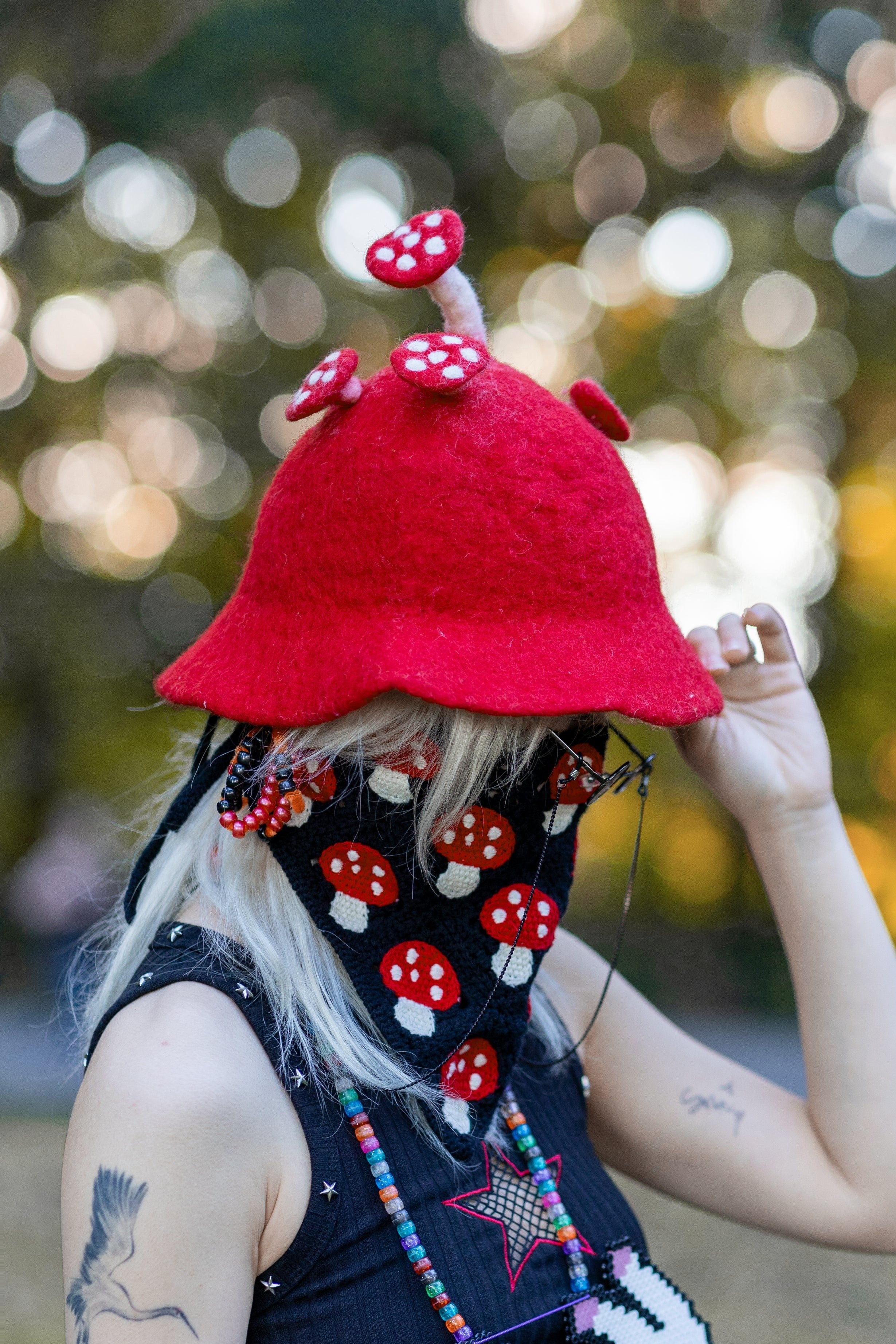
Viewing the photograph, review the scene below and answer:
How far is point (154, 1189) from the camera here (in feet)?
3.68

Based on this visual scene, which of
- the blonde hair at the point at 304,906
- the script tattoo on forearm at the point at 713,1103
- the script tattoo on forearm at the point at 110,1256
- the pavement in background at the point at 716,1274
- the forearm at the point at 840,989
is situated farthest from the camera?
the pavement in background at the point at 716,1274

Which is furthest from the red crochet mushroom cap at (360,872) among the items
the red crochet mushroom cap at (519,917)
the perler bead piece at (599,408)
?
the perler bead piece at (599,408)

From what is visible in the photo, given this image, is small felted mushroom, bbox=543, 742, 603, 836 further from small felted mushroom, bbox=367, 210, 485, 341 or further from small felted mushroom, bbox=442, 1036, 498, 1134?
small felted mushroom, bbox=367, 210, 485, 341

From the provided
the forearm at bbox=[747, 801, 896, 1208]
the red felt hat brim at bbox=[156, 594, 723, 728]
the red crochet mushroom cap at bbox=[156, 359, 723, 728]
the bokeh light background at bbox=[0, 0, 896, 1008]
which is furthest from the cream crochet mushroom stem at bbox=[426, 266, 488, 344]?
the bokeh light background at bbox=[0, 0, 896, 1008]

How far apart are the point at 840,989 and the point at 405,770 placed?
0.93m

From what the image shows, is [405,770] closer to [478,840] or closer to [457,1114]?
[478,840]

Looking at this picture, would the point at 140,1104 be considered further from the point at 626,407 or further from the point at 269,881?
the point at 626,407

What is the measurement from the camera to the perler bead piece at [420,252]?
1427mm

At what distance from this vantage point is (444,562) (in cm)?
131

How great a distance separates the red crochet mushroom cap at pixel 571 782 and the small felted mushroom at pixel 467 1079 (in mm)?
362

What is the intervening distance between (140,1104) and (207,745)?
1.98 feet

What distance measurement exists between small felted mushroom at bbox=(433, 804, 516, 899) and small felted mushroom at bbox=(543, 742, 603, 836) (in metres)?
0.08

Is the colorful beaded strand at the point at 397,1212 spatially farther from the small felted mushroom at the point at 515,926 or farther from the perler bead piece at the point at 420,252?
the perler bead piece at the point at 420,252

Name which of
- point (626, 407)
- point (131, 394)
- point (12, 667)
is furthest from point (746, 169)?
point (12, 667)
